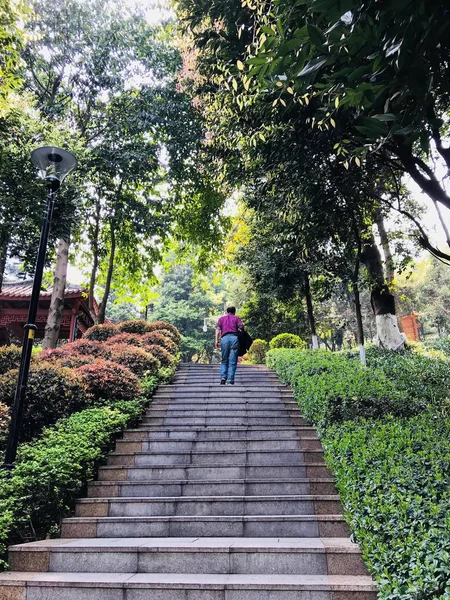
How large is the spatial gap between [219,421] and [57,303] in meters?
6.24

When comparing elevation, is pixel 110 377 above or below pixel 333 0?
below

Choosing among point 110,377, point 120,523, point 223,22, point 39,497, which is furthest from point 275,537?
point 223,22

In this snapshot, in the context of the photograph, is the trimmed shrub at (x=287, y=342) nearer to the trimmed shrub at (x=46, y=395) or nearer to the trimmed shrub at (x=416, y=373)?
the trimmed shrub at (x=416, y=373)

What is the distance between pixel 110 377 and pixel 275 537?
4.06m

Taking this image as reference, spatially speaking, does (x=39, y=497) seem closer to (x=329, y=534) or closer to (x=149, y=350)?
(x=329, y=534)

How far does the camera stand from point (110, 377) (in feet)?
23.9

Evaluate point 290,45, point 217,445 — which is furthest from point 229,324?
point 290,45

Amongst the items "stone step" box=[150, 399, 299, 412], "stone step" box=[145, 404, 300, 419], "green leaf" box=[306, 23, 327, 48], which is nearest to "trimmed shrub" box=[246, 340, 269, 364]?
"stone step" box=[150, 399, 299, 412]

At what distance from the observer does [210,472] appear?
207 inches

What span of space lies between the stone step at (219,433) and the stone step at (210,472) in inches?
31.1

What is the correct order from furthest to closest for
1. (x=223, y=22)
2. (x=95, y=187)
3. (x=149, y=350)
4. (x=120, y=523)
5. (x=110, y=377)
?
1. (x=95, y=187)
2. (x=149, y=350)
3. (x=110, y=377)
4. (x=223, y=22)
5. (x=120, y=523)

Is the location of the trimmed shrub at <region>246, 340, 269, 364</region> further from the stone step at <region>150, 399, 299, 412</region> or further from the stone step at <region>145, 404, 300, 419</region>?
the stone step at <region>145, 404, 300, 419</region>

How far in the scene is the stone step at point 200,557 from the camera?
3465 millimetres

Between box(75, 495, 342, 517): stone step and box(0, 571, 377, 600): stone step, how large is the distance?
1.06m
